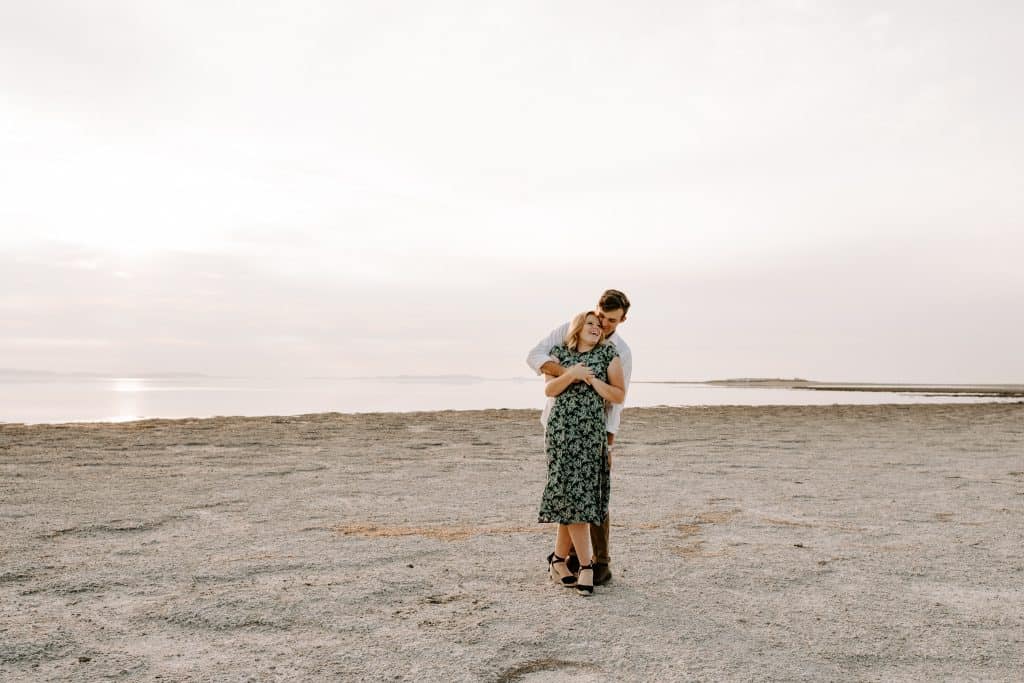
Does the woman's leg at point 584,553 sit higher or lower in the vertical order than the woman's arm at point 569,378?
lower

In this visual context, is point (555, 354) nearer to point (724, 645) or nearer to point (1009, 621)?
point (724, 645)

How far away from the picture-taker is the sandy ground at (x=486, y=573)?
3.72 m

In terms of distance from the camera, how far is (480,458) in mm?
11977

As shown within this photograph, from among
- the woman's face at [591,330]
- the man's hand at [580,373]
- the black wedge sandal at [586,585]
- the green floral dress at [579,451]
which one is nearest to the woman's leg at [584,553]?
the black wedge sandal at [586,585]

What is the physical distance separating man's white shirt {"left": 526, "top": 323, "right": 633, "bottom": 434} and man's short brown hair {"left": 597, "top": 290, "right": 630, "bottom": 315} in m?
0.24

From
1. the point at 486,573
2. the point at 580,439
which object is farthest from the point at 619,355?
the point at 486,573

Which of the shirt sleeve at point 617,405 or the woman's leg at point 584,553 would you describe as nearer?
the woman's leg at point 584,553

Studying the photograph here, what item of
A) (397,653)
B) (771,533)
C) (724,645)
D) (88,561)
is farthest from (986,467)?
(88,561)

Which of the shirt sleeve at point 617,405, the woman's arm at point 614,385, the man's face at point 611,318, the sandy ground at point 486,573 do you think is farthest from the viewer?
the shirt sleeve at point 617,405

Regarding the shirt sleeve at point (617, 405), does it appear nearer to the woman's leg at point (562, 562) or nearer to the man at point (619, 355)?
the man at point (619, 355)

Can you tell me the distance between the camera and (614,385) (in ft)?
16.5

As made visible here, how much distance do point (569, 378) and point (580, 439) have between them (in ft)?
1.40

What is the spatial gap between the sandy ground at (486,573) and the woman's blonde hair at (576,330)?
1.58 metres

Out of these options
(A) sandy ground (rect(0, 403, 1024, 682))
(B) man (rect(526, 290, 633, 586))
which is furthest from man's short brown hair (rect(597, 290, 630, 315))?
(A) sandy ground (rect(0, 403, 1024, 682))
